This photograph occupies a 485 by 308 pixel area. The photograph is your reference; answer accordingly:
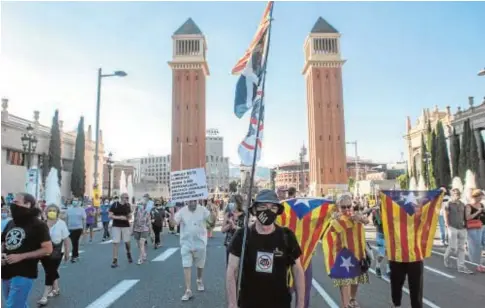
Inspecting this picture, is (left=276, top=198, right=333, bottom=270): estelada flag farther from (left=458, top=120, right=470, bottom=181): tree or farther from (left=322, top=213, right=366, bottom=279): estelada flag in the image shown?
(left=458, top=120, right=470, bottom=181): tree

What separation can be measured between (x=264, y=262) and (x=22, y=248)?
9.84ft

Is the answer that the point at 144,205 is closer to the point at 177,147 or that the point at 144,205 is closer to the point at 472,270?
the point at 472,270

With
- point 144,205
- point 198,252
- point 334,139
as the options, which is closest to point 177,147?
point 334,139

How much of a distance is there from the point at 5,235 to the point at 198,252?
3.85 meters

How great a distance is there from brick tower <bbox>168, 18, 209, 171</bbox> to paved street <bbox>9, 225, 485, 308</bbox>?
236 feet

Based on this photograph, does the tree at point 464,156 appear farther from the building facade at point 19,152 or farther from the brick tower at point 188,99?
the building facade at point 19,152

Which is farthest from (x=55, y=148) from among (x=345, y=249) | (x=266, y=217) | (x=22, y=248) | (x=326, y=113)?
(x=266, y=217)

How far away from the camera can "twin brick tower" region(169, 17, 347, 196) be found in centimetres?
8100

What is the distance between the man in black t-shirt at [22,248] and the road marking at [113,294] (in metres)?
2.28

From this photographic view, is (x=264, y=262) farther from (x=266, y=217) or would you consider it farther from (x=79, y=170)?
(x=79, y=170)

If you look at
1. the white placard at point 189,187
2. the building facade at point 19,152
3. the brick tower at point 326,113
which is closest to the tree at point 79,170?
the building facade at point 19,152

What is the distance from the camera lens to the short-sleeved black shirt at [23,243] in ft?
15.7

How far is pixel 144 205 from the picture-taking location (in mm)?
13078

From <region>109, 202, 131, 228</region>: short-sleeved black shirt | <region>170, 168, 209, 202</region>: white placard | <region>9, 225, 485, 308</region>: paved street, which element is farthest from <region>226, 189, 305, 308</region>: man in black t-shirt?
<region>109, 202, 131, 228</region>: short-sleeved black shirt
